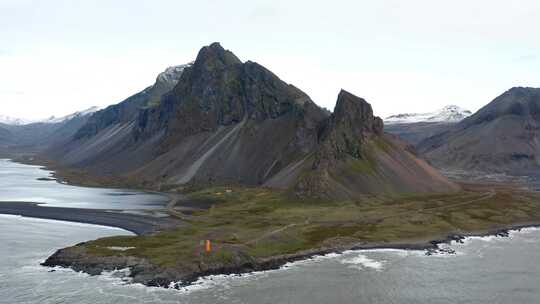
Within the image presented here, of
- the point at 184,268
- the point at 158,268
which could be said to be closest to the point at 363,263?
the point at 184,268

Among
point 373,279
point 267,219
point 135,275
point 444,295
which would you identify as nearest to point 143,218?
point 267,219

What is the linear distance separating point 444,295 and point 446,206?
342ft

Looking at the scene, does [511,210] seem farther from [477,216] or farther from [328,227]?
[328,227]

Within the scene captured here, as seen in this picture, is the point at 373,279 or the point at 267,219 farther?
the point at 267,219

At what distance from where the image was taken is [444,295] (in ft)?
328

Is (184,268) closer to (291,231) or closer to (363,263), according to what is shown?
(363,263)

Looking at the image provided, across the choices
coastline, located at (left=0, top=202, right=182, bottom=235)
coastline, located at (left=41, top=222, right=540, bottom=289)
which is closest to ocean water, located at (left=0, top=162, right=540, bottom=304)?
coastline, located at (left=41, top=222, right=540, bottom=289)

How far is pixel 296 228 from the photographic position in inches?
5989

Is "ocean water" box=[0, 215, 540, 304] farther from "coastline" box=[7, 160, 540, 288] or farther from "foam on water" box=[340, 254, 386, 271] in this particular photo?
"coastline" box=[7, 160, 540, 288]

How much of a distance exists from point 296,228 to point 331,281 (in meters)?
45.5

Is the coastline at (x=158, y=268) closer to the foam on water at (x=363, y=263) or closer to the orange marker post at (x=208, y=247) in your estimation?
the foam on water at (x=363, y=263)

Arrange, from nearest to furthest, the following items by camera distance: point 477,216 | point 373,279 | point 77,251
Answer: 1. point 373,279
2. point 77,251
3. point 477,216

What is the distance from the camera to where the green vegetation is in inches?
4788

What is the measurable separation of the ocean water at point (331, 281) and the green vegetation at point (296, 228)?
997 cm
